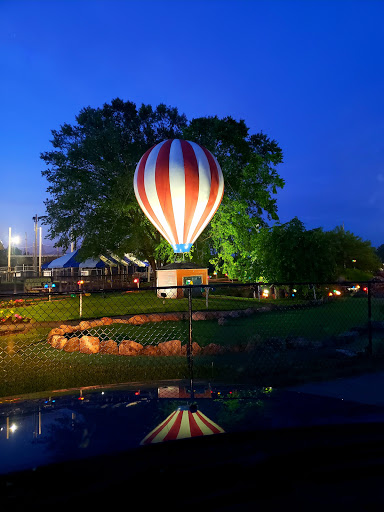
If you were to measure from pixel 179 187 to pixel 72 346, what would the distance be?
10.6m

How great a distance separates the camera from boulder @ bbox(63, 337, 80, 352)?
373 inches

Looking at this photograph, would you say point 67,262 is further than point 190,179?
Yes

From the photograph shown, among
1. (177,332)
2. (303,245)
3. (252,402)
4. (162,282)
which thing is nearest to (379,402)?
(252,402)

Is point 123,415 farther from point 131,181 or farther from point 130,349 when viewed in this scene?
point 131,181

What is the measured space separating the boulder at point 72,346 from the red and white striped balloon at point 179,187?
10322 mm

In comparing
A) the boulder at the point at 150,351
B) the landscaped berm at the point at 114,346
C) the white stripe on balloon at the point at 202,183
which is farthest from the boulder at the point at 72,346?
the white stripe on balloon at the point at 202,183

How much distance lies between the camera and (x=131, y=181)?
2875 centimetres

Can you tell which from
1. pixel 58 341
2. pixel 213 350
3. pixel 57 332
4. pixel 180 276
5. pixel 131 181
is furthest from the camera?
pixel 131 181

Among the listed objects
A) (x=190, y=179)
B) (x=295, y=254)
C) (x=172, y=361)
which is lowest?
(x=172, y=361)

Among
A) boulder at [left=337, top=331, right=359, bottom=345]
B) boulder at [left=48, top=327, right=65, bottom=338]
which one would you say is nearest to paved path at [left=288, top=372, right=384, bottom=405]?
boulder at [left=337, top=331, right=359, bottom=345]

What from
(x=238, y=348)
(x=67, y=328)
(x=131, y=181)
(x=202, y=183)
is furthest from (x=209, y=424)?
(x=131, y=181)

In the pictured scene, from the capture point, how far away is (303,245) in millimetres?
21203

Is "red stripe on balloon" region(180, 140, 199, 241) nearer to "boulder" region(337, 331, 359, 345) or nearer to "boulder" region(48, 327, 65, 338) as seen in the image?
"boulder" region(48, 327, 65, 338)

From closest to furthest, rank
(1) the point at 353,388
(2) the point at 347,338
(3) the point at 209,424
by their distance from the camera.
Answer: (3) the point at 209,424
(1) the point at 353,388
(2) the point at 347,338
